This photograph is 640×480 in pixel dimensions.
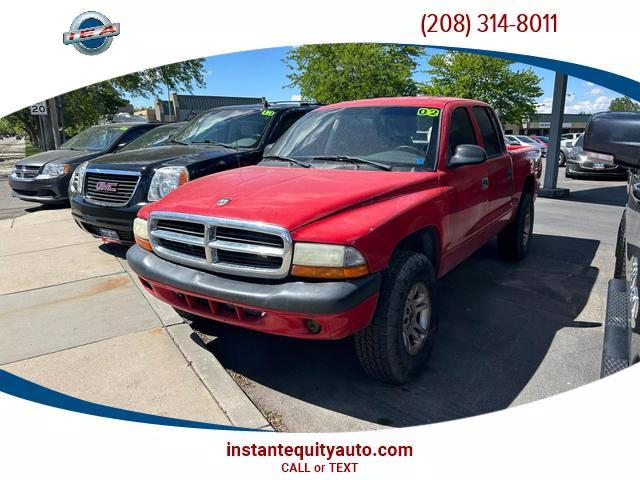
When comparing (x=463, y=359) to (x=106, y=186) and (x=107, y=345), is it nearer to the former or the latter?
(x=107, y=345)

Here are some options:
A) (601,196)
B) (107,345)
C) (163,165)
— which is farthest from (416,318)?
(601,196)

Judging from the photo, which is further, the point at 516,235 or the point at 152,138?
the point at 152,138

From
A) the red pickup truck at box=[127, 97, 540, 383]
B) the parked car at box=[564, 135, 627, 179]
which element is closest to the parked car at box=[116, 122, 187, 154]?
the red pickup truck at box=[127, 97, 540, 383]

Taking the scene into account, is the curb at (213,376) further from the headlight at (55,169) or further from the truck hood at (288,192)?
the headlight at (55,169)

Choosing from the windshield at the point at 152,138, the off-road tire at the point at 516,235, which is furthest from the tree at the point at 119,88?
the off-road tire at the point at 516,235

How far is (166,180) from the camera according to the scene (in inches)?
197

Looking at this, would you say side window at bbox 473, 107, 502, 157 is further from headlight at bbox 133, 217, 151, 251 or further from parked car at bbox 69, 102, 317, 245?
headlight at bbox 133, 217, 151, 251

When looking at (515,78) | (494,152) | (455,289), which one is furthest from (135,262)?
(515,78)

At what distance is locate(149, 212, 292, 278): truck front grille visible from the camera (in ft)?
8.64

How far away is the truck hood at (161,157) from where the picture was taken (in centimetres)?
514

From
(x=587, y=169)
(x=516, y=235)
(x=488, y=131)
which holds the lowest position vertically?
(x=587, y=169)

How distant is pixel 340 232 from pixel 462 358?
1.56 metres

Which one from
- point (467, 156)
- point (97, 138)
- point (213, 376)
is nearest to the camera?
point (213, 376)

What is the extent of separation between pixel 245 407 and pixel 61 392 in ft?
4.00
